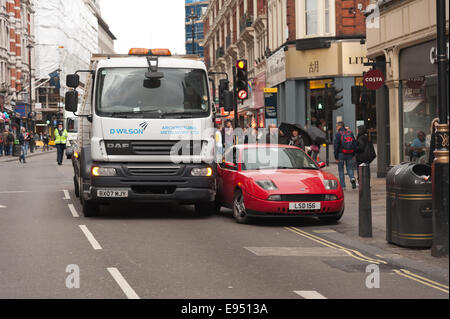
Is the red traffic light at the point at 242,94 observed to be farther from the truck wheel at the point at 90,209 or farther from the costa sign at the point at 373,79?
the truck wheel at the point at 90,209

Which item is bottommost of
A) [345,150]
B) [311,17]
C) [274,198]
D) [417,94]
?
[274,198]

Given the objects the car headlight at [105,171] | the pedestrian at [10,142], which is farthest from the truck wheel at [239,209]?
the pedestrian at [10,142]

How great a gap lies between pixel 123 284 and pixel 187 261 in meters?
1.59

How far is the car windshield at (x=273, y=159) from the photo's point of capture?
46.1 feet

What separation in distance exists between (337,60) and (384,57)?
11.9m

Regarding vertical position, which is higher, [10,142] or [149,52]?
[149,52]

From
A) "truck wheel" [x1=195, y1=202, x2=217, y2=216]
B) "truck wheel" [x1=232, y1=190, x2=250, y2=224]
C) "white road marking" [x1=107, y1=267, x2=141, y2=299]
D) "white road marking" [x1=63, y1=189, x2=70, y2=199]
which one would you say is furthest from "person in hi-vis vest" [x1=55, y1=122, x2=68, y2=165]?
"white road marking" [x1=107, y1=267, x2=141, y2=299]

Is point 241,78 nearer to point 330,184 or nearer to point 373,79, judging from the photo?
point 373,79

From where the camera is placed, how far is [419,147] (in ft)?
67.1

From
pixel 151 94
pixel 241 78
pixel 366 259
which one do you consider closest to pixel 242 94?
pixel 241 78

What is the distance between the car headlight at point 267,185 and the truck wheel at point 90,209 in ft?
10.1

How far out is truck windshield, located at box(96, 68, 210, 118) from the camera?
13.6 m

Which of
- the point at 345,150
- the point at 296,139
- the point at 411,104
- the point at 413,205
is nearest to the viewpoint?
the point at 413,205

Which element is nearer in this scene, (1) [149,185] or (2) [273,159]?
(1) [149,185]
